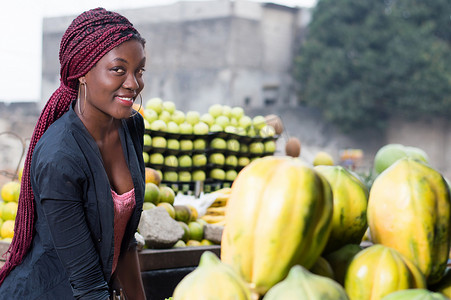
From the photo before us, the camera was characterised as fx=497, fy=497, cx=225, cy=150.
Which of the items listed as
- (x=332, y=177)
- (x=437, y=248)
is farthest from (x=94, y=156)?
(x=437, y=248)

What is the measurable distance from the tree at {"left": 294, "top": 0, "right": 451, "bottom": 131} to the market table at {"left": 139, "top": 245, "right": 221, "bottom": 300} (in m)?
19.4

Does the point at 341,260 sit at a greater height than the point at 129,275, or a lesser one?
greater

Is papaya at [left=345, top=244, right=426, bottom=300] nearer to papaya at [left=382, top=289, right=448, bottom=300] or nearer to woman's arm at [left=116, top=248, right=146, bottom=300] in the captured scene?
papaya at [left=382, top=289, right=448, bottom=300]

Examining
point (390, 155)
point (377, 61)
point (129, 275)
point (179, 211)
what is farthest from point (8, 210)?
point (377, 61)

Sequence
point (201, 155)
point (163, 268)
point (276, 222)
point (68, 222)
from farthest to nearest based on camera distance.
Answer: point (201, 155)
point (163, 268)
point (68, 222)
point (276, 222)

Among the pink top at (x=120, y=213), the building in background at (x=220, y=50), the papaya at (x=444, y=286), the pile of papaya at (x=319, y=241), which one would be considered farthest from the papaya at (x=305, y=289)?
the building in background at (x=220, y=50)

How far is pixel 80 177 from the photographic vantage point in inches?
63.0

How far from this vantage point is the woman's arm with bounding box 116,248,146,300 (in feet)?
6.57

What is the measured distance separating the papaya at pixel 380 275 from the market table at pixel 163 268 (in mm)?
2071

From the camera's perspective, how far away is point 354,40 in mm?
22062

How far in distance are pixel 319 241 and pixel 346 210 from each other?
8.0 inches

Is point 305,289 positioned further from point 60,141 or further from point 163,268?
point 163,268

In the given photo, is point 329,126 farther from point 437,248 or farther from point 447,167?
point 437,248

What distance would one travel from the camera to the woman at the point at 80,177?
1579mm
